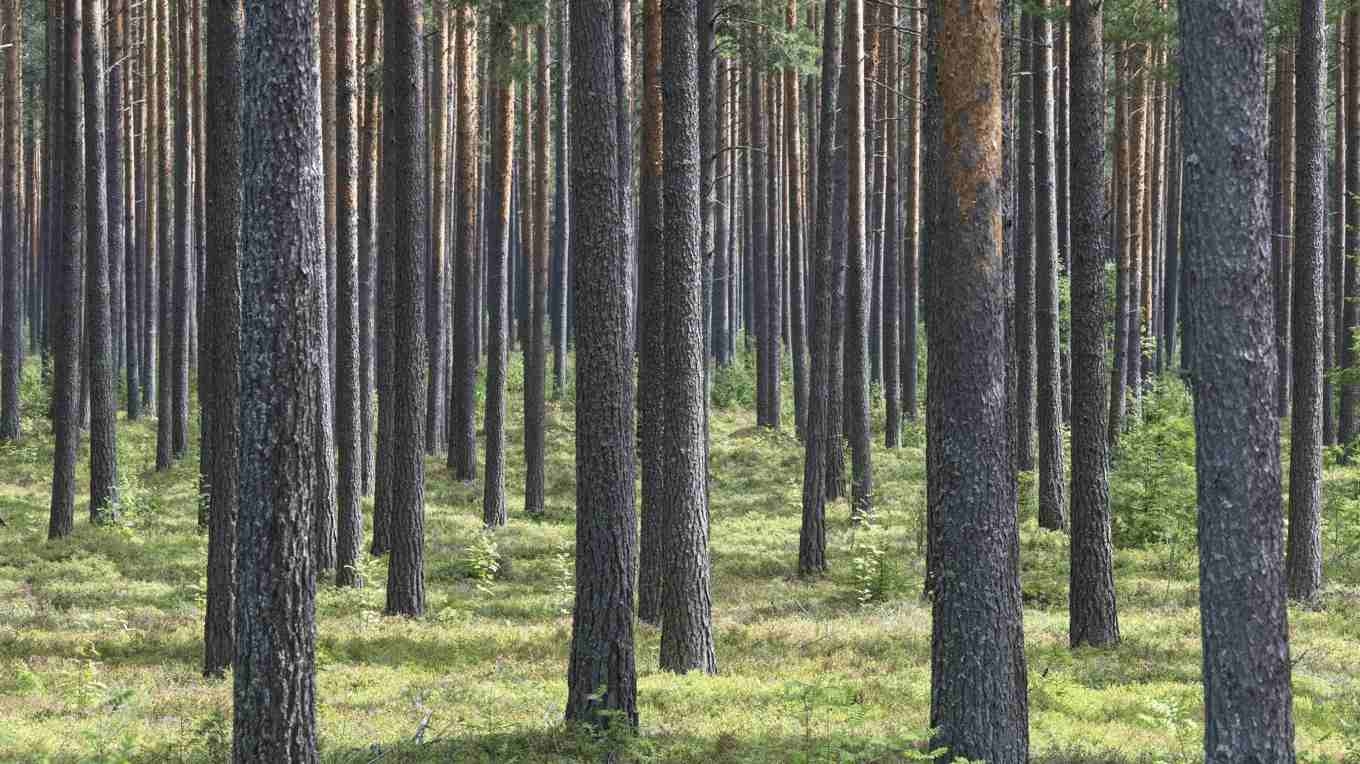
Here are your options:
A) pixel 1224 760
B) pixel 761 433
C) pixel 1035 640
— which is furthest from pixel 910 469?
pixel 1224 760

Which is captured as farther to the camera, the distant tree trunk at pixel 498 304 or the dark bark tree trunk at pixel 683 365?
the distant tree trunk at pixel 498 304

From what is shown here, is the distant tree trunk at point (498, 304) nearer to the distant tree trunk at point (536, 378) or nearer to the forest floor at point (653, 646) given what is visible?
the distant tree trunk at point (536, 378)

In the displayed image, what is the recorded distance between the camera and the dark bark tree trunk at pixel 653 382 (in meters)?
12.0

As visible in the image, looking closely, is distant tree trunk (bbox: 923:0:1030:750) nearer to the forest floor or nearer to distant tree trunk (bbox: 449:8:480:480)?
the forest floor

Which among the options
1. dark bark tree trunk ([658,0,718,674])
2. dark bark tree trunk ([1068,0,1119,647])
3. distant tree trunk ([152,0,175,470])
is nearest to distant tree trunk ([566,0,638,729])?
dark bark tree trunk ([658,0,718,674])

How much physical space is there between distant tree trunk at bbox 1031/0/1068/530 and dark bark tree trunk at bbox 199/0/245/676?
1204cm

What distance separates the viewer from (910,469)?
90.7 feet

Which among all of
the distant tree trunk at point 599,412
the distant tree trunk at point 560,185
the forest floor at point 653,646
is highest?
the distant tree trunk at point 560,185

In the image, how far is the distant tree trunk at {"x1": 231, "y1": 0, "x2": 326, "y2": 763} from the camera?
22.3ft

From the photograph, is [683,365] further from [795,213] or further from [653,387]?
[795,213]

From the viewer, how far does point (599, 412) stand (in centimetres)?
902

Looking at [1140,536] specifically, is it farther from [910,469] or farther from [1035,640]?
[910,469]

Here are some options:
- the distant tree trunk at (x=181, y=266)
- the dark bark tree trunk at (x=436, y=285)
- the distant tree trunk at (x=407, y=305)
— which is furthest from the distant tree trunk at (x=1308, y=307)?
the distant tree trunk at (x=181, y=266)

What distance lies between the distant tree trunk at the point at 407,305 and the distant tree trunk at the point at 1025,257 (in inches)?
386
